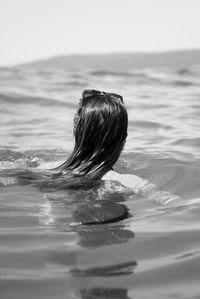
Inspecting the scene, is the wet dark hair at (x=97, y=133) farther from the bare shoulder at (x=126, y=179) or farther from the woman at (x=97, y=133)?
the bare shoulder at (x=126, y=179)

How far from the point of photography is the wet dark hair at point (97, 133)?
363 centimetres

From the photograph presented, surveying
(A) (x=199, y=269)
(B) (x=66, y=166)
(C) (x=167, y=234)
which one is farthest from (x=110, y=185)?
(A) (x=199, y=269)

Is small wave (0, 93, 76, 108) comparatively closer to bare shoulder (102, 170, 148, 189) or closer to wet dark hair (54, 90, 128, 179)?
bare shoulder (102, 170, 148, 189)

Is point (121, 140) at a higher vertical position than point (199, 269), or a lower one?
higher

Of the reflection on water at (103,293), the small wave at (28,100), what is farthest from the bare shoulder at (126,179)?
the small wave at (28,100)

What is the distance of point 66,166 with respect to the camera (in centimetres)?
Result: 387

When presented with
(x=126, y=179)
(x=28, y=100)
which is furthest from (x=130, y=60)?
(x=126, y=179)

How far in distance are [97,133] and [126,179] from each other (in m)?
0.60

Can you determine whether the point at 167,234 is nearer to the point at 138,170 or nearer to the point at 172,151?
the point at 138,170

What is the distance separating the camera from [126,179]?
13.5ft

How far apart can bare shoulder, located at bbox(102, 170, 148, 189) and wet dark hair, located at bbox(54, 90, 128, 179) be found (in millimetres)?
147

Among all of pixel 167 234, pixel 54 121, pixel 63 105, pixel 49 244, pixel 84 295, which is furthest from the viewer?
pixel 63 105

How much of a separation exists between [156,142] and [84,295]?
15.2ft

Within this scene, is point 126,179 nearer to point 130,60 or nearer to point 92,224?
point 92,224
